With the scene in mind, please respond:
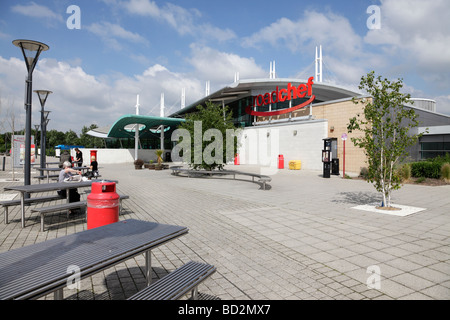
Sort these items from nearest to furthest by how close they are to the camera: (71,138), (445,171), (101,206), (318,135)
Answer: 1. (101,206)
2. (445,171)
3. (318,135)
4. (71,138)

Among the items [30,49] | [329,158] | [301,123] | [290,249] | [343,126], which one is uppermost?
[30,49]

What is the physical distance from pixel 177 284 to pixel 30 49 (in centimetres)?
816

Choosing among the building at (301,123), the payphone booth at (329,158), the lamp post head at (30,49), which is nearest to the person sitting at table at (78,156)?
the building at (301,123)

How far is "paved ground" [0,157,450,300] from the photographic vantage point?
3.34 meters

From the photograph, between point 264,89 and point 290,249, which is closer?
point 290,249

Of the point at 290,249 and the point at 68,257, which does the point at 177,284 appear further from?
the point at 290,249

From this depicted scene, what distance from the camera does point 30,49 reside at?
777cm

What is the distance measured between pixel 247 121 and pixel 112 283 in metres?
32.7

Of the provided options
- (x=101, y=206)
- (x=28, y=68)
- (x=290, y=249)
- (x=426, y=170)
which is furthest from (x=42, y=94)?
(x=426, y=170)

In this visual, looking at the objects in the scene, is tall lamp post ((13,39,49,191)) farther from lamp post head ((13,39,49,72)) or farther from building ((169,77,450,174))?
building ((169,77,450,174))

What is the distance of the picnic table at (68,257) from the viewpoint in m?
1.90

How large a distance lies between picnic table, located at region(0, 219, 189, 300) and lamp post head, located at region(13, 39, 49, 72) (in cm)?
693
